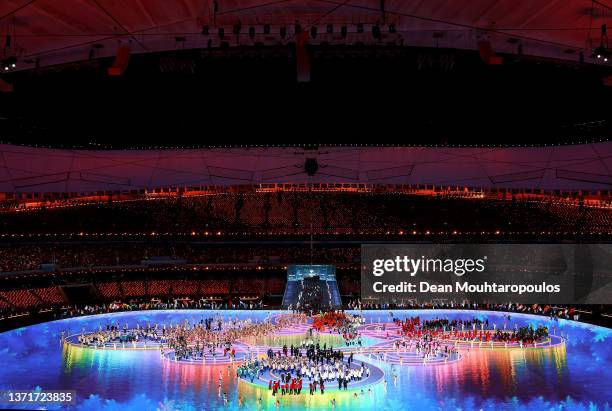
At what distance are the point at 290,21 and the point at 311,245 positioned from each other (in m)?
28.0

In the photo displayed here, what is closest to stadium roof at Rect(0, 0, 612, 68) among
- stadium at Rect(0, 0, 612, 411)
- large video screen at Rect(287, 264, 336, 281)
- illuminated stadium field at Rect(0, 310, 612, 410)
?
stadium at Rect(0, 0, 612, 411)

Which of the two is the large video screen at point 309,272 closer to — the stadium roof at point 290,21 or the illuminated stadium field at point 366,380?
the illuminated stadium field at point 366,380

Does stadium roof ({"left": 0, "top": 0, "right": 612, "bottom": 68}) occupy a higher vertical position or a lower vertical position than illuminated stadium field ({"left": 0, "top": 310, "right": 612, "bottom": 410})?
higher

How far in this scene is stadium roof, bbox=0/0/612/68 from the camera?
20688 millimetres

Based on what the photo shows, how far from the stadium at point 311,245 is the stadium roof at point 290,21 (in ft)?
0.39

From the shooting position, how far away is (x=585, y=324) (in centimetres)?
3684

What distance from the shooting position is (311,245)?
50.0 m

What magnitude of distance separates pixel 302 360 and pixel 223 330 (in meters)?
9.18

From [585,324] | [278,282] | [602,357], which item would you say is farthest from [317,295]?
[602,357]

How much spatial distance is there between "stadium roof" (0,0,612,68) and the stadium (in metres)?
0.12

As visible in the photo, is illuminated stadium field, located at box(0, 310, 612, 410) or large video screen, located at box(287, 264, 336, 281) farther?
large video screen, located at box(287, 264, 336, 281)

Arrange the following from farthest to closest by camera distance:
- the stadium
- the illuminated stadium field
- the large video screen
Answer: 1. the large video screen
2. the stadium
3. the illuminated stadium field

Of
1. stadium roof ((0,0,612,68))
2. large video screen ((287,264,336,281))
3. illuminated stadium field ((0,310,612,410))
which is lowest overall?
illuminated stadium field ((0,310,612,410))

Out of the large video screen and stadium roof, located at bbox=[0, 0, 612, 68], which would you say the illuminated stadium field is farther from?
stadium roof, located at bbox=[0, 0, 612, 68]
